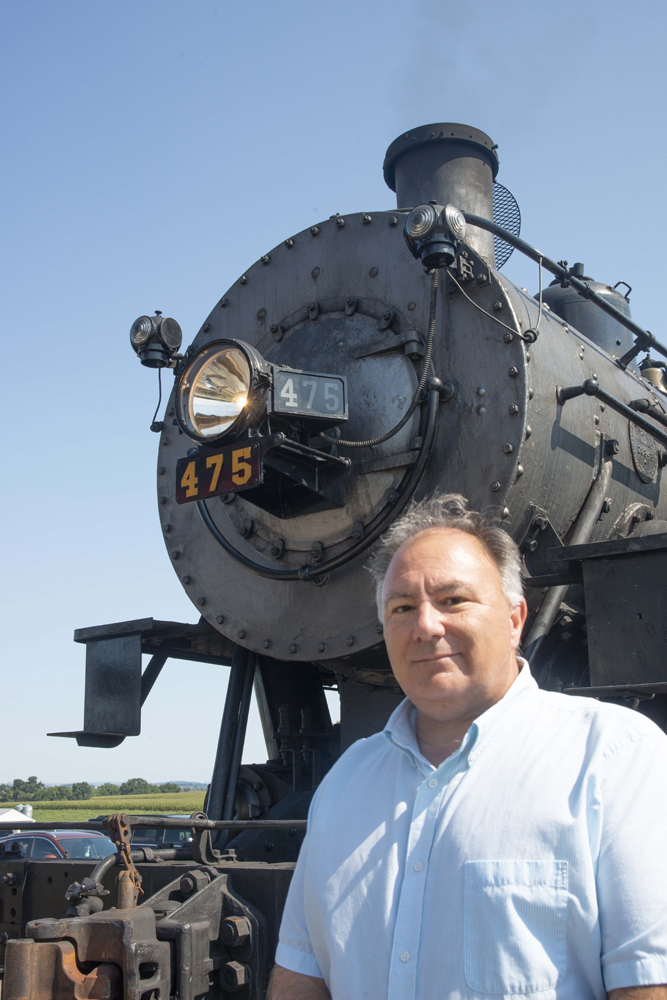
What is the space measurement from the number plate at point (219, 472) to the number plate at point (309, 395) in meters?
0.21

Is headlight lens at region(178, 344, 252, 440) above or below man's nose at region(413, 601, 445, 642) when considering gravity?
above

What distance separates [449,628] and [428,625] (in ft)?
0.12

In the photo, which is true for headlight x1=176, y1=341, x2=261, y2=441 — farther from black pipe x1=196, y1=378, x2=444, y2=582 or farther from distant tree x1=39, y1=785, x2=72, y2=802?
distant tree x1=39, y1=785, x2=72, y2=802

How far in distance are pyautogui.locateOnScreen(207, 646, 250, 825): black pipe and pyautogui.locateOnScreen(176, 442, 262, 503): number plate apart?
996 mm

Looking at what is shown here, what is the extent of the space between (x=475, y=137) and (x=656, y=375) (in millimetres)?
1975

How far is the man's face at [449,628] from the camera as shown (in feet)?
5.06

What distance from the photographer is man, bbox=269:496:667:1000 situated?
1217 millimetres

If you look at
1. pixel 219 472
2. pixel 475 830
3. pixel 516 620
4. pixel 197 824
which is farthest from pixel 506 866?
pixel 219 472

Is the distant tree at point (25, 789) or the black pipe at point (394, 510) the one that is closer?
the black pipe at point (394, 510)

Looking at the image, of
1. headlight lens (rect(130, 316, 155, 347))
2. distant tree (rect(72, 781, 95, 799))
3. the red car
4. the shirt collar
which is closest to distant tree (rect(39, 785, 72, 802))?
distant tree (rect(72, 781, 95, 799))

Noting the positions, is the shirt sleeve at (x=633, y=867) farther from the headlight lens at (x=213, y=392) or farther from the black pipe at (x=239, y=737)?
the black pipe at (x=239, y=737)

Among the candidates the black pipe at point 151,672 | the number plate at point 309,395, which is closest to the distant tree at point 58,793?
the black pipe at point 151,672

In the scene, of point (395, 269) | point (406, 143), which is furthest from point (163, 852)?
point (406, 143)

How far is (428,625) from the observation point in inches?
60.8
